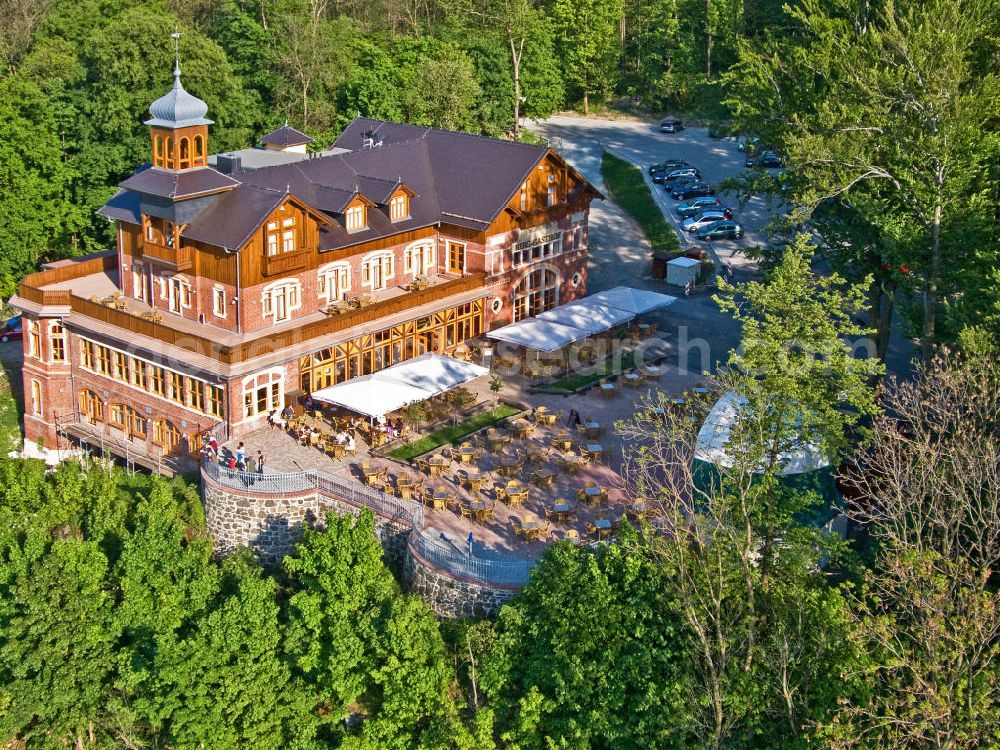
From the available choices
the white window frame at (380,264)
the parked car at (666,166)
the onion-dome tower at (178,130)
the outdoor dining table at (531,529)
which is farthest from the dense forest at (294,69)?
the outdoor dining table at (531,529)

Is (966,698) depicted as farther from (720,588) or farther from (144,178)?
(144,178)

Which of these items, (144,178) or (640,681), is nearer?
(640,681)

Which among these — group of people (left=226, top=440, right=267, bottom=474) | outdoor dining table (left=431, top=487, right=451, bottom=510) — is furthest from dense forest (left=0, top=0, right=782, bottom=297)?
group of people (left=226, top=440, right=267, bottom=474)

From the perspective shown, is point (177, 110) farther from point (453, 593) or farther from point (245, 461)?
point (453, 593)

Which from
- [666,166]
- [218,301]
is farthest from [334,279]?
[666,166]

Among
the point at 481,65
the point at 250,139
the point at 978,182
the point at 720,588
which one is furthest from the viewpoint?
the point at 481,65

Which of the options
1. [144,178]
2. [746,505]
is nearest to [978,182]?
[746,505]
